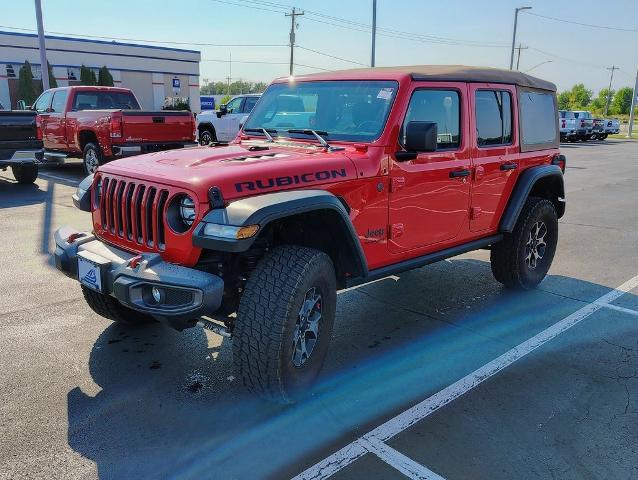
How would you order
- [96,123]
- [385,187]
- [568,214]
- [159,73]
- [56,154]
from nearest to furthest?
[385,187]
[568,214]
[96,123]
[56,154]
[159,73]

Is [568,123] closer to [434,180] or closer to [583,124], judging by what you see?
[583,124]

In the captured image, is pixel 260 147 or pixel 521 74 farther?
pixel 521 74

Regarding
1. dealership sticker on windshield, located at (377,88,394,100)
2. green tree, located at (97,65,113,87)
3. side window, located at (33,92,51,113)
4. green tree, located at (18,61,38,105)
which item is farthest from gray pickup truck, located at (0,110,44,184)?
green tree, located at (97,65,113,87)

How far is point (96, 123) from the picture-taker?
1155cm

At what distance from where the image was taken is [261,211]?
2.93 metres

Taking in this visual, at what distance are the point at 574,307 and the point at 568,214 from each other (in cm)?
507

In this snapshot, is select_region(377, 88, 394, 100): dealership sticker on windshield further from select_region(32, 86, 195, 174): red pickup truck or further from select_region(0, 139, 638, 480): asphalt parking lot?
select_region(32, 86, 195, 174): red pickup truck

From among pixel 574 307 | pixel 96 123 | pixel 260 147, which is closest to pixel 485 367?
pixel 574 307

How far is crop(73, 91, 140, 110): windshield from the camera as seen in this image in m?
12.5

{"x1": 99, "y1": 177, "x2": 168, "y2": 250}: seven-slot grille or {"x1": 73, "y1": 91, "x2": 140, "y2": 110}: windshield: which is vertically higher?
{"x1": 73, "y1": 91, "x2": 140, "y2": 110}: windshield

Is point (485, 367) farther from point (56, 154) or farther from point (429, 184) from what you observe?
point (56, 154)

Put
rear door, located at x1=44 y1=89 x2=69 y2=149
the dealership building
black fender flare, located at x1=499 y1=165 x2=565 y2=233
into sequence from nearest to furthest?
black fender flare, located at x1=499 y1=165 x2=565 y2=233, rear door, located at x1=44 y1=89 x2=69 y2=149, the dealership building

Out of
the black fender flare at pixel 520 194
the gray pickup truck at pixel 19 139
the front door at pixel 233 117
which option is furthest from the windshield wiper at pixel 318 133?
the front door at pixel 233 117

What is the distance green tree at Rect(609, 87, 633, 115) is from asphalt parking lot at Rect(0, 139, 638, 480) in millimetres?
95833
